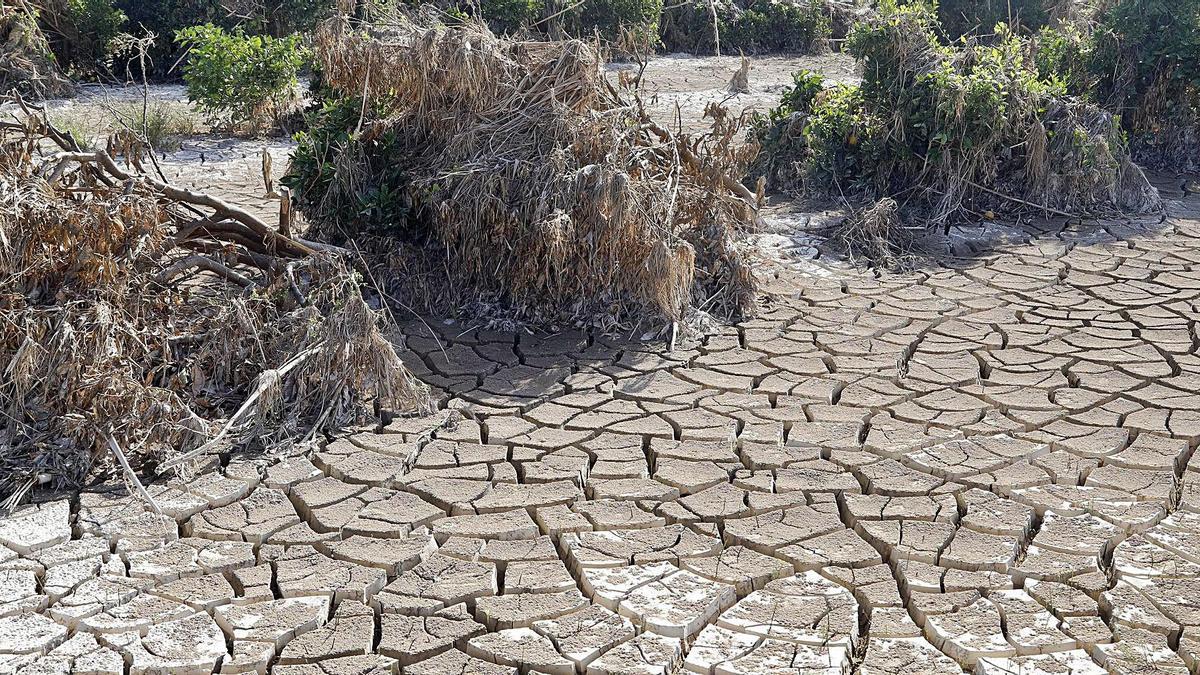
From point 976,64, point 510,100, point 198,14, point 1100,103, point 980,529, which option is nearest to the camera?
point 980,529

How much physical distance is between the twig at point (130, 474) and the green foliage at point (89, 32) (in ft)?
28.0

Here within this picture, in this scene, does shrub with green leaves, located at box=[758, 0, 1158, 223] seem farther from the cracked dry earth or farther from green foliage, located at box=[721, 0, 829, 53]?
green foliage, located at box=[721, 0, 829, 53]

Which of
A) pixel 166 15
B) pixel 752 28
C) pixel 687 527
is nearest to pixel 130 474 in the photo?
pixel 687 527

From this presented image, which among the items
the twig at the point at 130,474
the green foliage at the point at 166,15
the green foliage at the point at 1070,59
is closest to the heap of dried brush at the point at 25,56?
the green foliage at the point at 166,15

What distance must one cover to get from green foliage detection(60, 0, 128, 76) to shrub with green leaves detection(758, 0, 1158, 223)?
765 cm

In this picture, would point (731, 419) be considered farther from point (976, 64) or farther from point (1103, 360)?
point (976, 64)

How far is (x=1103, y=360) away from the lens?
227 inches

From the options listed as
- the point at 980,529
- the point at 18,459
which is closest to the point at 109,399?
the point at 18,459

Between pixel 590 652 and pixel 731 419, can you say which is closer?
pixel 590 652

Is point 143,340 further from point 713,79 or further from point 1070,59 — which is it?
point 713,79

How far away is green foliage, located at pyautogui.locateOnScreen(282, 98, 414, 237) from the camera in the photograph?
6418 millimetres

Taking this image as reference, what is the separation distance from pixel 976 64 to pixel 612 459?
4.99 meters

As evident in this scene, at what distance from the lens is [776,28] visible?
15.8m

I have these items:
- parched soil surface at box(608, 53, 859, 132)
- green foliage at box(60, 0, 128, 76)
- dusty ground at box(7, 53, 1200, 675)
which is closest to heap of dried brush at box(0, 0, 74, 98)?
green foliage at box(60, 0, 128, 76)
